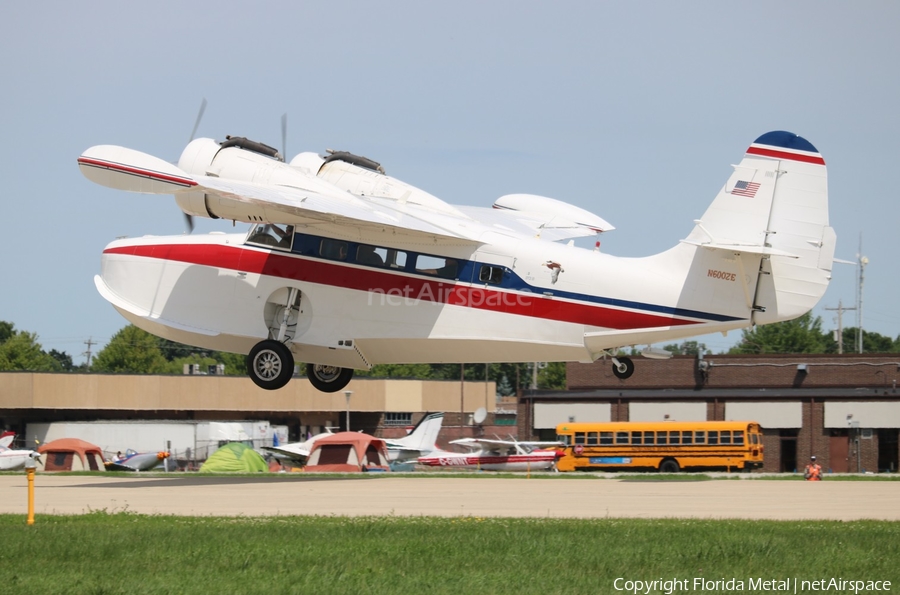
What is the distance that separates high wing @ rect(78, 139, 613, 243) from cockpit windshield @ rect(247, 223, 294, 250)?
725 mm

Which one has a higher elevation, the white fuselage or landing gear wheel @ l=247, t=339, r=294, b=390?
the white fuselage

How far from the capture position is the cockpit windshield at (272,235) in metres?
22.9

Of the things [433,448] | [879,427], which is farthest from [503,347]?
[879,427]

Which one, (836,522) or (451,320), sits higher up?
(451,320)

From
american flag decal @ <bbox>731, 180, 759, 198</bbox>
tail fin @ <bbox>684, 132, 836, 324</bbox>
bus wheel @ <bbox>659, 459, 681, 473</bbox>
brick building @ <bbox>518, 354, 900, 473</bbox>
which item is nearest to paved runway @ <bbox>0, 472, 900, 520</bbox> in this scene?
tail fin @ <bbox>684, 132, 836, 324</bbox>

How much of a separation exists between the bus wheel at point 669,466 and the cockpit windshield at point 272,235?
26217mm

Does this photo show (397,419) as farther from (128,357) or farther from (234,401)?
(128,357)

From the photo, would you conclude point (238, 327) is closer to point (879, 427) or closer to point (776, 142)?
point (776, 142)

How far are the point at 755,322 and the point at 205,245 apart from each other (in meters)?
12.1

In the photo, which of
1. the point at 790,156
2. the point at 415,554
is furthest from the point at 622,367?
the point at 415,554

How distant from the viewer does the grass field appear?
41.3 ft

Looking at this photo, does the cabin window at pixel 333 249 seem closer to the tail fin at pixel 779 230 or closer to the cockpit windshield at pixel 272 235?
the cockpit windshield at pixel 272 235

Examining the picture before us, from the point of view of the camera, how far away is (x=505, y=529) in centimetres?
1661

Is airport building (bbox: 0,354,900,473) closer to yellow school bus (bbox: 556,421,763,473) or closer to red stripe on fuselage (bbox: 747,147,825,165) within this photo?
yellow school bus (bbox: 556,421,763,473)
